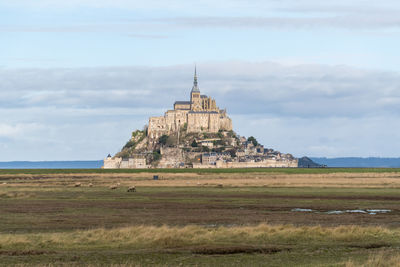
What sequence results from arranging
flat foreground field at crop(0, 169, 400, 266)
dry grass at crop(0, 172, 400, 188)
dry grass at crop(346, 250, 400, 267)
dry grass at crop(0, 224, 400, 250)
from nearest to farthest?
dry grass at crop(346, 250, 400, 267) → flat foreground field at crop(0, 169, 400, 266) → dry grass at crop(0, 224, 400, 250) → dry grass at crop(0, 172, 400, 188)

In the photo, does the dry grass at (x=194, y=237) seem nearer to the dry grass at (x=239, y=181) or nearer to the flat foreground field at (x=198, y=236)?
the flat foreground field at (x=198, y=236)

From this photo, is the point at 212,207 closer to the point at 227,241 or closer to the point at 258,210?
the point at 258,210

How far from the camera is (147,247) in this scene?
24844 mm

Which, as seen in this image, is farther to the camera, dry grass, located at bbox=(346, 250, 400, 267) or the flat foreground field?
the flat foreground field

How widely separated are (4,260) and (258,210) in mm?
22606

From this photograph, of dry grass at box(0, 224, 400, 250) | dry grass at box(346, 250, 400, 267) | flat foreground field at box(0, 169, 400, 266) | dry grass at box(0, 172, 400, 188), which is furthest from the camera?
dry grass at box(0, 172, 400, 188)

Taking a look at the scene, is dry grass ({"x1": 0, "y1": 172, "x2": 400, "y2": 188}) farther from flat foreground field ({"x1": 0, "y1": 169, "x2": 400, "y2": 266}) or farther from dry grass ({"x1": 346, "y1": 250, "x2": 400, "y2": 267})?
dry grass ({"x1": 346, "y1": 250, "x2": 400, "y2": 267})

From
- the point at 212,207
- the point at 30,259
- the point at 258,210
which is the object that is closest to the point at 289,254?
the point at 30,259

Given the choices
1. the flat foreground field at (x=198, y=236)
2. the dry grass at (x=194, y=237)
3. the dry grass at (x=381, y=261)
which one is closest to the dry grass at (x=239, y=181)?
the flat foreground field at (x=198, y=236)

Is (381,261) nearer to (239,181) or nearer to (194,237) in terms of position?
(194,237)

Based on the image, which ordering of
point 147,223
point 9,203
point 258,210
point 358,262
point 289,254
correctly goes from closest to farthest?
point 358,262 < point 289,254 < point 147,223 < point 258,210 < point 9,203

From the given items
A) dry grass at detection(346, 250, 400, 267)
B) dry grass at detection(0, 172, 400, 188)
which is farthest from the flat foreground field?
dry grass at detection(0, 172, 400, 188)

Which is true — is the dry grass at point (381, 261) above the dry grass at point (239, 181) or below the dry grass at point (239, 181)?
below

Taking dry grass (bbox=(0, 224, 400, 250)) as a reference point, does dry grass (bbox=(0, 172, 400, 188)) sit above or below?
above
